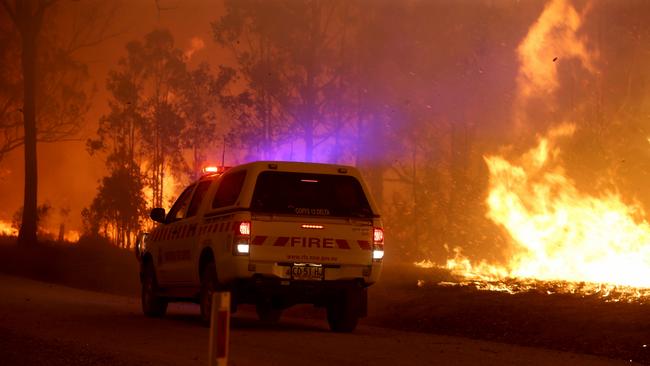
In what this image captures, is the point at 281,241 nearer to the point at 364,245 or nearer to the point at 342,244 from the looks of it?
the point at 342,244

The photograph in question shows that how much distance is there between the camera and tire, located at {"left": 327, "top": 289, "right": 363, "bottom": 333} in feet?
45.8

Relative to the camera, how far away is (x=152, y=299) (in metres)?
16.4

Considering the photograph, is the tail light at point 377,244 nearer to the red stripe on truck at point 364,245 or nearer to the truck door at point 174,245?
the red stripe on truck at point 364,245

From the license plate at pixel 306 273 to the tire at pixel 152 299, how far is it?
3635mm

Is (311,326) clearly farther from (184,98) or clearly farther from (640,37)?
(184,98)

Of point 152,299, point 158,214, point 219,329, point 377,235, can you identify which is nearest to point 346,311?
point 377,235

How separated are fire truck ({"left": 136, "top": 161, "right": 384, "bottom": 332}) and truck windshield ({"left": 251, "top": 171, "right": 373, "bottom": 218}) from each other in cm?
1

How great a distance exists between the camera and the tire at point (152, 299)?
16.4 meters

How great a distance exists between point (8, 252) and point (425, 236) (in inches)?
644

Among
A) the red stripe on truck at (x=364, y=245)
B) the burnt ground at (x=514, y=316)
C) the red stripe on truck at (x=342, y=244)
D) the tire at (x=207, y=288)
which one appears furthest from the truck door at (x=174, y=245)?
the burnt ground at (x=514, y=316)

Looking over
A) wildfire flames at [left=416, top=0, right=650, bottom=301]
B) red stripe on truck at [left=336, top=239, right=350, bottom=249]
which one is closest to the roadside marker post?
red stripe on truck at [left=336, top=239, right=350, bottom=249]

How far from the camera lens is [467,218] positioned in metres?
38.5

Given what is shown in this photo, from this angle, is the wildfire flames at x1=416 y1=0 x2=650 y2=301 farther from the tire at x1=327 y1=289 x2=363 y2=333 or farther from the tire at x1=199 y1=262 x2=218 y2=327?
the tire at x1=199 y1=262 x2=218 y2=327

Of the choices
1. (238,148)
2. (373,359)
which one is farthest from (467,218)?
(373,359)
